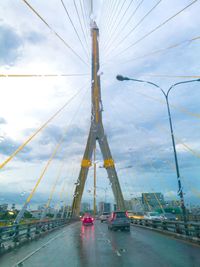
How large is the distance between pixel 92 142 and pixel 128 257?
35.4 meters

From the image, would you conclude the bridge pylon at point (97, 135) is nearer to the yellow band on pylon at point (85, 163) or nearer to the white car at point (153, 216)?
the yellow band on pylon at point (85, 163)

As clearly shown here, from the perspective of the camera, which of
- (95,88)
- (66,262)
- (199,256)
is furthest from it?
(95,88)

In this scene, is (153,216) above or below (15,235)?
above

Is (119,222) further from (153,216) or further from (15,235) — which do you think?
(153,216)

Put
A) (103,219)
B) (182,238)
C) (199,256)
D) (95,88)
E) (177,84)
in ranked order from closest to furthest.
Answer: (199,256), (182,238), (177,84), (95,88), (103,219)

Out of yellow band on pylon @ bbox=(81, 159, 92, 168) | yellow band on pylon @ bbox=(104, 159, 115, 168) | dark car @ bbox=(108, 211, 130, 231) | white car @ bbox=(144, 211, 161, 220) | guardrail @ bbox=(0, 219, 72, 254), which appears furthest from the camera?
yellow band on pylon @ bbox=(81, 159, 92, 168)

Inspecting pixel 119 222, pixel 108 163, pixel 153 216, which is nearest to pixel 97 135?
pixel 108 163

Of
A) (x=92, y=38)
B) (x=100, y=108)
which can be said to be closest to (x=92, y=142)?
(x=100, y=108)

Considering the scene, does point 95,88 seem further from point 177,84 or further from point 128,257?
point 128,257

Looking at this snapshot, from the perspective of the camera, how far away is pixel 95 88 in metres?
45.3

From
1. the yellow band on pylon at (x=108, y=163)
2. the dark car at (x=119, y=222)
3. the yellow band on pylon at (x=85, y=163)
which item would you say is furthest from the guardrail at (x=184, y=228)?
the yellow band on pylon at (x=85, y=163)

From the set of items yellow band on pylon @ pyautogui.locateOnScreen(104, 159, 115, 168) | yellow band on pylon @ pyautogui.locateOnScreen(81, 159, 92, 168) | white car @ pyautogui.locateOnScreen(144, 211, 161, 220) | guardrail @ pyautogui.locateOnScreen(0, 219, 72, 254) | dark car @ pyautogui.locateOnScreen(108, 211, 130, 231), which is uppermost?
yellow band on pylon @ pyautogui.locateOnScreen(81, 159, 92, 168)

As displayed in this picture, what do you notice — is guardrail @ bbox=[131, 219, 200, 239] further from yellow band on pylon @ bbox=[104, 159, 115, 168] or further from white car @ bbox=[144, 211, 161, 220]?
yellow band on pylon @ bbox=[104, 159, 115, 168]

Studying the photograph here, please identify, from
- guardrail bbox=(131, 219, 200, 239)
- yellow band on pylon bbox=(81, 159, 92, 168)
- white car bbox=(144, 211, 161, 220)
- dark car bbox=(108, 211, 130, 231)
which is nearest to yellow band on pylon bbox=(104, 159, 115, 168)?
yellow band on pylon bbox=(81, 159, 92, 168)
